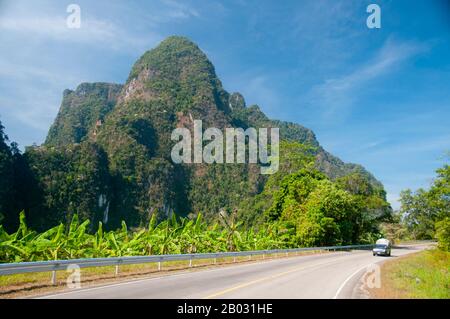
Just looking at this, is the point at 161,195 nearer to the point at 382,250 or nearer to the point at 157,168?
the point at 157,168

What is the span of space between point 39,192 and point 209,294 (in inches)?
4397

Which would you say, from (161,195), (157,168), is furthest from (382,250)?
(157,168)

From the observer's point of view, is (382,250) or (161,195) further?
(161,195)

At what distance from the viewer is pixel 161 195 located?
141 meters

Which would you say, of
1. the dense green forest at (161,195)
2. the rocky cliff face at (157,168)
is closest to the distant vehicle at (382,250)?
the dense green forest at (161,195)

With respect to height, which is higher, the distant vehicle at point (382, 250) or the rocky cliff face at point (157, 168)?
the rocky cliff face at point (157, 168)

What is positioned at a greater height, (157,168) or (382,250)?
(157,168)

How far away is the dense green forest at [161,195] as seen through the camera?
2119cm

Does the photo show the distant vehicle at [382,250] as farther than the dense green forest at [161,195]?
Yes

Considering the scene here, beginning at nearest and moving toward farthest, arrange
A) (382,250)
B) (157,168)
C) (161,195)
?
(382,250) → (161,195) → (157,168)

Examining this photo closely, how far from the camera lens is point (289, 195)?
4653cm

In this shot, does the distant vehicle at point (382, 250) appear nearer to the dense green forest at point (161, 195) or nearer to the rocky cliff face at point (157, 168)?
the dense green forest at point (161, 195)
